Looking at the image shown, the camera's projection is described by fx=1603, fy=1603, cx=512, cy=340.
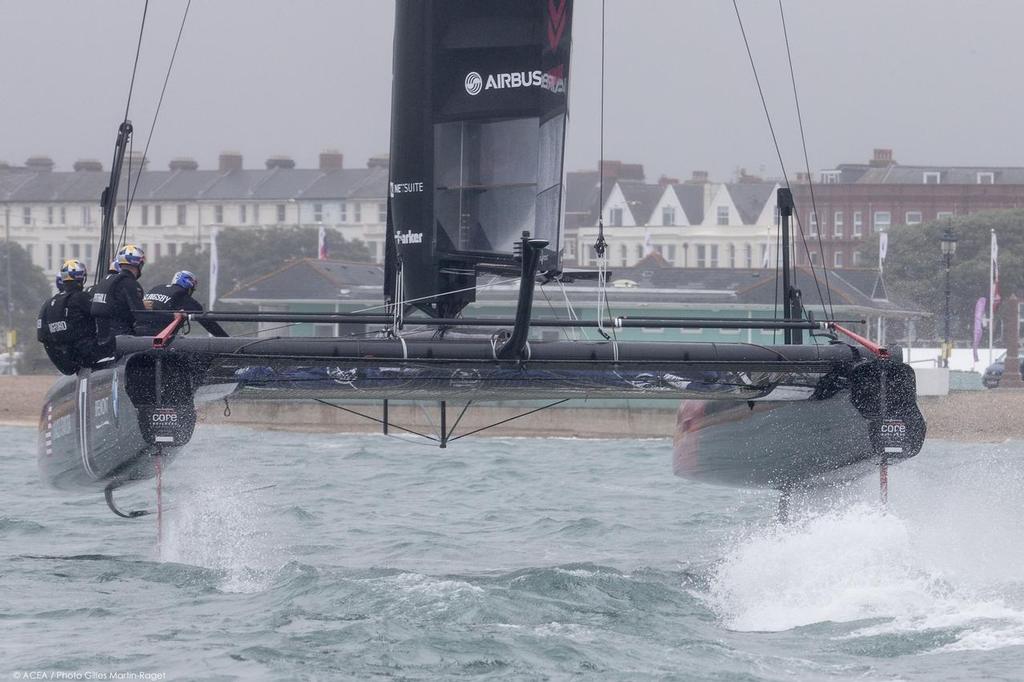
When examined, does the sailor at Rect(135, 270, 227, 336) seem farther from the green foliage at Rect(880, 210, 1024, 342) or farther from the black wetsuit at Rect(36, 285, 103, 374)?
the green foliage at Rect(880, 210, 1024, 342)

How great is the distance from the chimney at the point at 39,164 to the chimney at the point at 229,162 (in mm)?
8257

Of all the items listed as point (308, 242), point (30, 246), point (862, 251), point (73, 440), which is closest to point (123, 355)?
point (73, 440)

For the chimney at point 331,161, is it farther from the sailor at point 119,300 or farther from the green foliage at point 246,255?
the sailor at point 119,300

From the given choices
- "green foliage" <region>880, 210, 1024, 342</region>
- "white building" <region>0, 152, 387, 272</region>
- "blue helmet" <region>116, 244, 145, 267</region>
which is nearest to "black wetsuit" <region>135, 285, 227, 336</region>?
"blue helmet" <region>116, 244, 145, 267</region>

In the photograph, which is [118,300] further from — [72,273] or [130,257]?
[72,273]

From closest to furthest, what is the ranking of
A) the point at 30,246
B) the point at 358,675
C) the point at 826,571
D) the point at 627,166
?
the point at 358,675
the point at 826,571
the point at 30,246
the point at 627,166

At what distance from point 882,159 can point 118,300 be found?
54.8 metres

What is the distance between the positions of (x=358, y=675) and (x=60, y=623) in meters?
1.54

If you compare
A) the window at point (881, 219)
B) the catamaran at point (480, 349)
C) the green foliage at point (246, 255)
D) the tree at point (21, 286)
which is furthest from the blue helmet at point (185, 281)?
the window at point (881, 219)

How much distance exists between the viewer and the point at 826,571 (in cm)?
643

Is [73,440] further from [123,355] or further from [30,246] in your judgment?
[30,246]

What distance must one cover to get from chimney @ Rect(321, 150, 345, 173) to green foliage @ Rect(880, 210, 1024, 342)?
2171 centimetres

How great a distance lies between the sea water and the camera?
17.2 ft

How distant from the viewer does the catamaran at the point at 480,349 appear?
20.6 ft
